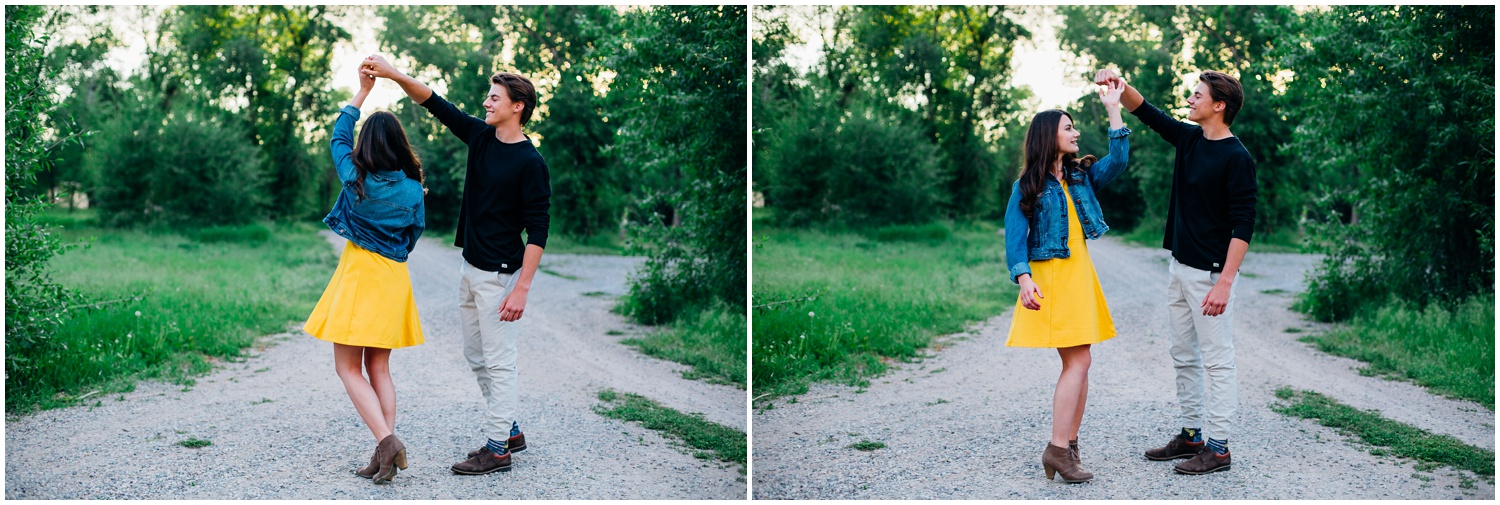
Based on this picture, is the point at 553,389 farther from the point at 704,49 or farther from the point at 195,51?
the point at 195,51

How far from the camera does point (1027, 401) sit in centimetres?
534

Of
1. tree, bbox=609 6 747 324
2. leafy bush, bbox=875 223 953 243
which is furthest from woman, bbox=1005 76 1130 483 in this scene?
leafy bush, bbox=875 223 953 243

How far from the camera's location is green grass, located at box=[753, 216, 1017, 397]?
618cm

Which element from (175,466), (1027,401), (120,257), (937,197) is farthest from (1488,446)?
(120,257)

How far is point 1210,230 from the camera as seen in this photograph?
3.63 metres

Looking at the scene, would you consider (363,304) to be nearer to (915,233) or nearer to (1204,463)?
(1204,463)

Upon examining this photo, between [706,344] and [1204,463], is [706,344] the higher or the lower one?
the lower one

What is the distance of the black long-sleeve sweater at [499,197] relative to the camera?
362 cm

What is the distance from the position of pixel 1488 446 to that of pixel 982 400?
7.09 feet

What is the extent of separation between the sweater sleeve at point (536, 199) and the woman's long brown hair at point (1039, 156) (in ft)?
5.39

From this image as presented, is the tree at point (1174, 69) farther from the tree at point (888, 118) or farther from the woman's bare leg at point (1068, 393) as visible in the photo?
the woman's bare leg at point (1068, 393)

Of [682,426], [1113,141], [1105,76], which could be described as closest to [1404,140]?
[1113,141]

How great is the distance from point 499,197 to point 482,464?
1.00 metres

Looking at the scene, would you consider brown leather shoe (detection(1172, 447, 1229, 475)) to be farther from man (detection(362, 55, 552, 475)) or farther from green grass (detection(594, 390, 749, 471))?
man (detection(362, 55, 552, 475))
